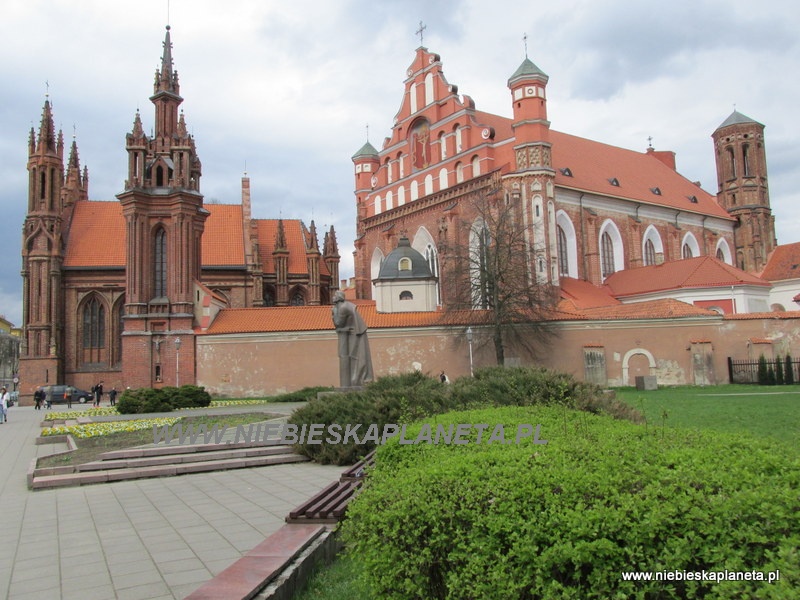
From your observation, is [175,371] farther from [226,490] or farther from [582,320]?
[226,490]

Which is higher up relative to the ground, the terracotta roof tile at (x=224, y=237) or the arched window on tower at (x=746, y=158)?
the arched window on tower at (x=746, y=158)

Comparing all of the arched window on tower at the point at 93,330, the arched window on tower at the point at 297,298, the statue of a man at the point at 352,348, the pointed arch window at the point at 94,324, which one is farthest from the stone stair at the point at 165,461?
the arched window on tower at the point at 297,298

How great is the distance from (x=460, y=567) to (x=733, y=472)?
1.55 meters

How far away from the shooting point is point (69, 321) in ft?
139


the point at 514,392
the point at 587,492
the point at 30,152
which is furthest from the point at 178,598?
the point at 30,152

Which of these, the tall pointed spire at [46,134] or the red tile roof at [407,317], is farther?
the tall pointed spire at [46,134]

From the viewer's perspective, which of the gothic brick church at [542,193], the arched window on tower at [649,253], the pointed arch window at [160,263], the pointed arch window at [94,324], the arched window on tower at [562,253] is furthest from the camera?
the arched window on tower at [649,253]

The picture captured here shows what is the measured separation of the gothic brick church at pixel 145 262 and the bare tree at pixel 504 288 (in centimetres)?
1347

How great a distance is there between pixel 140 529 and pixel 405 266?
3137 centimetres

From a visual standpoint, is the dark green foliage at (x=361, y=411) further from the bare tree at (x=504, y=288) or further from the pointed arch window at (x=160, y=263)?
the pointed arch window at (x=160, y=263)

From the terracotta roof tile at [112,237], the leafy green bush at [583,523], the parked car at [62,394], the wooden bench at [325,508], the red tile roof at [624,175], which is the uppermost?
the red tile roof at [624,175]

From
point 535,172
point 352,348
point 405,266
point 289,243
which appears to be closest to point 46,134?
point 289,243

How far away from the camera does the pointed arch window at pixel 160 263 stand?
3412 centimetres

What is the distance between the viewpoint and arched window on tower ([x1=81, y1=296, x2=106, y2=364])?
42.4 meters
